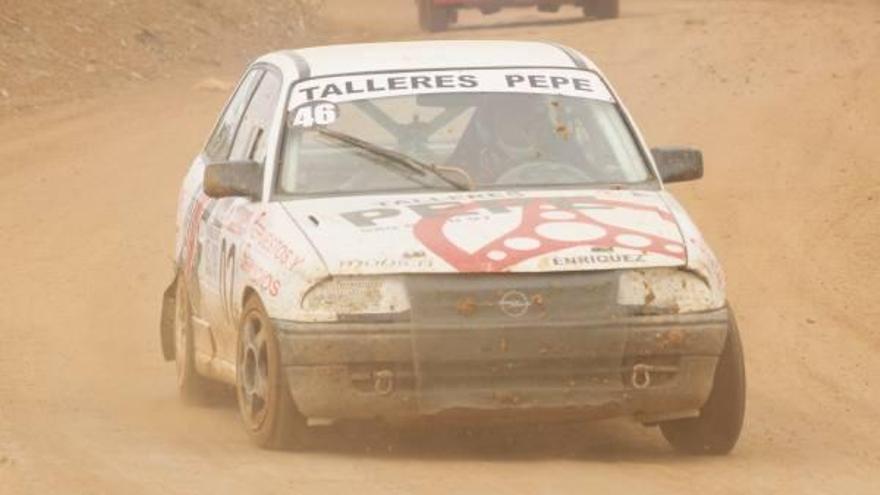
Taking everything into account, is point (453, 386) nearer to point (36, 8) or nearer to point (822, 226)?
point (822, 226)

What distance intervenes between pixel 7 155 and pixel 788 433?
12.1 meters

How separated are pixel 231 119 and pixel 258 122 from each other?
669mm

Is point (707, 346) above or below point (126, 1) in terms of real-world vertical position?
above

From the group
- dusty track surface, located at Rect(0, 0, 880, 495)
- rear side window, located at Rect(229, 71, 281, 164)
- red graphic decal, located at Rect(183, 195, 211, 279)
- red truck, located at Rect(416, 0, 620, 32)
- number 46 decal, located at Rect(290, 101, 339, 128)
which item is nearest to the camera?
dusty track surface, located at Rect(0, 0, 880, 495)

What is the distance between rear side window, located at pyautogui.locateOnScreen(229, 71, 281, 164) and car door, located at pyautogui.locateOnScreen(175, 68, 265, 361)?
112 mm

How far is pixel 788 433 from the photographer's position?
10.1 m

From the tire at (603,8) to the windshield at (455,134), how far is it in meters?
23.6

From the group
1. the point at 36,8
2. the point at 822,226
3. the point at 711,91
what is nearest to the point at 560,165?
the point at 822,226

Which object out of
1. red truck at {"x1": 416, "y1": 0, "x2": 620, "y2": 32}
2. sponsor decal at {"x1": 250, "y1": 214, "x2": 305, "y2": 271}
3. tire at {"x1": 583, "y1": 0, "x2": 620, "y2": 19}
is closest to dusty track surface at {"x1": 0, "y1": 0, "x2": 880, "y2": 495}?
sponsor decal at {"x1": 250, "y1": 214, "x2": 305, "y2": 271}

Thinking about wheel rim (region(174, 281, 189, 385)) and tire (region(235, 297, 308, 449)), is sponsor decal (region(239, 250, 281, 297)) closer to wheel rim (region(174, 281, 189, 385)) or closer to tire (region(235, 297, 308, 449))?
tire (region(235, 297, 308, 449))

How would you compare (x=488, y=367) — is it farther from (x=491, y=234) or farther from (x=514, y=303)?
(x=491, y=234)

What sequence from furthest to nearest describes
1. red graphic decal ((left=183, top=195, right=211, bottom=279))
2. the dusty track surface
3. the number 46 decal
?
red graphic decal ((left=183, top=195, right=211, bottom=279)) < the number 46 decal < the dusty track surface

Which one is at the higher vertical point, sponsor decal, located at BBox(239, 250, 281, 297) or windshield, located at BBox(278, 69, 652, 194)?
windshield, located at BBox(278, 69, 652, 194)

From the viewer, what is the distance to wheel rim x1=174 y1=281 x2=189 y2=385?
11.3 m
